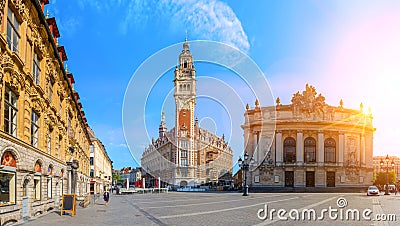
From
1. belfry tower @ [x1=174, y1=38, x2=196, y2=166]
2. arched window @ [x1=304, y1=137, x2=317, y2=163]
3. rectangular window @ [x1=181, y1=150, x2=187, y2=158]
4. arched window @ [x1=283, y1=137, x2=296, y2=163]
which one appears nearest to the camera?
arched window @ [x1=304, y1=137, x2=317, y2=163]

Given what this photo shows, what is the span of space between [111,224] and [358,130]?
256 ft

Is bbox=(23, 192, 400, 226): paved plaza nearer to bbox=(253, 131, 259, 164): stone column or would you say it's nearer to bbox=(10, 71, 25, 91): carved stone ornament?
bbox=(10, 71, 25, 91): carved stone ornament

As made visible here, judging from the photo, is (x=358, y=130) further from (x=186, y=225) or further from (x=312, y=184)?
(x=186, y=225)

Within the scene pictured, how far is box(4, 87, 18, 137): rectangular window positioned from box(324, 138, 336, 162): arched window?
75.6 meters

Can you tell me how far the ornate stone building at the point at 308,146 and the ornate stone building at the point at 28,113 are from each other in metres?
59.1

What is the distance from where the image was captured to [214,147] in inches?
5797

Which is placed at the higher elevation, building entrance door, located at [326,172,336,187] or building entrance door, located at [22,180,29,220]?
building entrance door, located at [22,180,29,220]

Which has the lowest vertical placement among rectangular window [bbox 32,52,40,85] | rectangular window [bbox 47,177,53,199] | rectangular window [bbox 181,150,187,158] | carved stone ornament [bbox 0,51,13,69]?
rectangular window [bbox 181,150,187,158]

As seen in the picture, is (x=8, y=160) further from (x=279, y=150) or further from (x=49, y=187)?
(x=279, y=150)

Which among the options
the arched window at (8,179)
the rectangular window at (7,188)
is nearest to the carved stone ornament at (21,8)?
the arched window at (8,179)

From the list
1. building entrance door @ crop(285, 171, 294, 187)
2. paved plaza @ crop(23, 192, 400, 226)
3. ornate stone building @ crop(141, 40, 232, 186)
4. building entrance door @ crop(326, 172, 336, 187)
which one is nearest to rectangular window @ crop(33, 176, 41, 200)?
paved plaza @ crop(23, 192, 400, 226)

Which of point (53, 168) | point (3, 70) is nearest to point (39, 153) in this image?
point (53, 168)

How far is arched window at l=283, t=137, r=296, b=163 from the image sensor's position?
8612 cm

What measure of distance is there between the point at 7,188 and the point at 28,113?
503 cm
